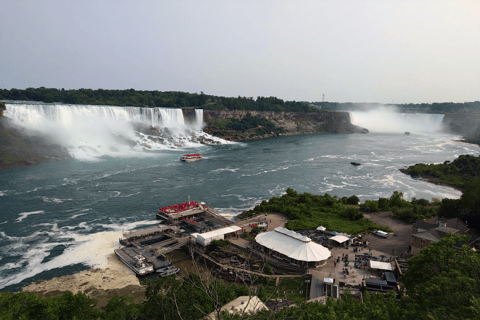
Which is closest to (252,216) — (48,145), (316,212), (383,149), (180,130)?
(316,212)

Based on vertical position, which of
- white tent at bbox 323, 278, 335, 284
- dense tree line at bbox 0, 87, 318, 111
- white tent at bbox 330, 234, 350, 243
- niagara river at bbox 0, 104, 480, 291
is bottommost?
niagara river at bbox 0, 104, 480, 291

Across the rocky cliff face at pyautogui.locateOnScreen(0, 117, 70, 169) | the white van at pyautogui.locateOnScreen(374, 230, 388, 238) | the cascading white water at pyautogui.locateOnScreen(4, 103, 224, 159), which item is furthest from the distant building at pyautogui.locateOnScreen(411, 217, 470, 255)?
the cascading white water at pyautogui.locateOnScreen(4, 103, 224, 159)

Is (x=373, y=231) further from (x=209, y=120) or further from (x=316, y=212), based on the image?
(x=209, y=120)

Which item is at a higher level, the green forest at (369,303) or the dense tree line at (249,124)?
the green forest at (369,303)

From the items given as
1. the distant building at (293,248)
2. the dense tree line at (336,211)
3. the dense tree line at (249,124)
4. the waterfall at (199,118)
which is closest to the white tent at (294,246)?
the distant building at (293,248)

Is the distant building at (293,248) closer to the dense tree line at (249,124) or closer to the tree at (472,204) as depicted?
the tree at (472,204)

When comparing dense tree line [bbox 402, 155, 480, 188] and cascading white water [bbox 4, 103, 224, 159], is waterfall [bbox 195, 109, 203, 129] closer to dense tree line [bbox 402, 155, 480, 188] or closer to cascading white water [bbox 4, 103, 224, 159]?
cascading white water [bbox 4, 103, 224, 159]

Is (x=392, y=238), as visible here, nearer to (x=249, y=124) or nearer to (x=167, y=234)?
(x=167, y=234)
